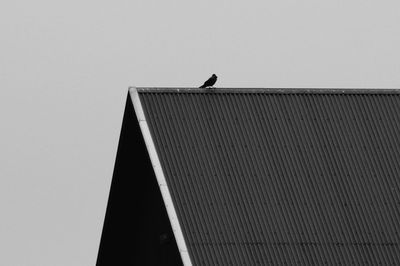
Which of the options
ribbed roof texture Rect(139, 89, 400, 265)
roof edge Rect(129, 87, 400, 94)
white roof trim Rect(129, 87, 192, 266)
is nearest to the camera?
white roof trim Rect(129, 87, 192, 266)

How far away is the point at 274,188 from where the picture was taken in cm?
7556

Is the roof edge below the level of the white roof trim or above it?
above

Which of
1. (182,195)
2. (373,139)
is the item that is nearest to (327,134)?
(373,139)

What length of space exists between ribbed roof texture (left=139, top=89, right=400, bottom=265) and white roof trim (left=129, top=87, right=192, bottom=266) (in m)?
0.27

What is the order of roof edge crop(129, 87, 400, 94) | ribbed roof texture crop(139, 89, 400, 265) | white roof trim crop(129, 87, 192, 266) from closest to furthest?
white roof trim crop(129, 87, 192, 266) < ribbed roof texture crop(139, 89, 400, 265) < roof edge crop(129, 87, 400, 94)

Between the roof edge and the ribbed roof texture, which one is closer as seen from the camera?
the ribbed roof texture

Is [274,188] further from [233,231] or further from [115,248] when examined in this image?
[115,248]

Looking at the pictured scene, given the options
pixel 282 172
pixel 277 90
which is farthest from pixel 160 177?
pixel 277 90

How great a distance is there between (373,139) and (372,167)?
143cm

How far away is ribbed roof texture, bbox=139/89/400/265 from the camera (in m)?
73.8

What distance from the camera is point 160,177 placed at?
74.4 metres

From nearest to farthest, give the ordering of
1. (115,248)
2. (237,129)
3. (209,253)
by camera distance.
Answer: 1. (209,253)
2. (237,129)
3. (115,248)

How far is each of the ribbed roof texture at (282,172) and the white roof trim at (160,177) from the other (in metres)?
0.27

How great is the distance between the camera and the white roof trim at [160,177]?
72375 millimetres
